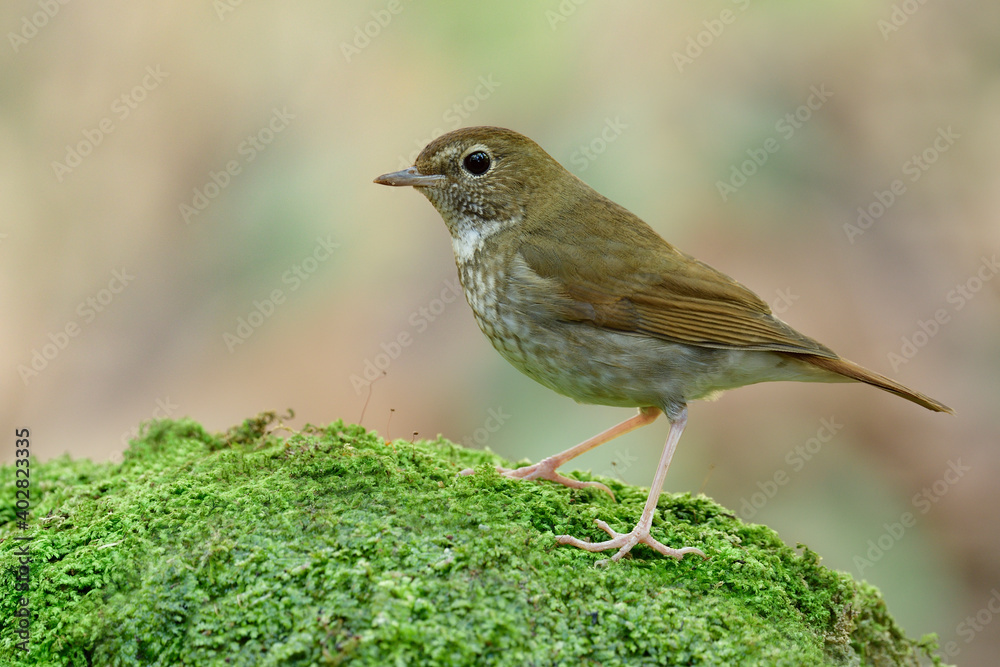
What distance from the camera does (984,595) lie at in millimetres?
6730

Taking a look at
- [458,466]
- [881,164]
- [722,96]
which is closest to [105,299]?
[458,466]

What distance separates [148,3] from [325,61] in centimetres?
194

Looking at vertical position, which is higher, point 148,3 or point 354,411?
point 148,3

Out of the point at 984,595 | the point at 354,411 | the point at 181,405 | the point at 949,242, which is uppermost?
the point at 181,405

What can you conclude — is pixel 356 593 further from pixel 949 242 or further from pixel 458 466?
pixel 949 242
